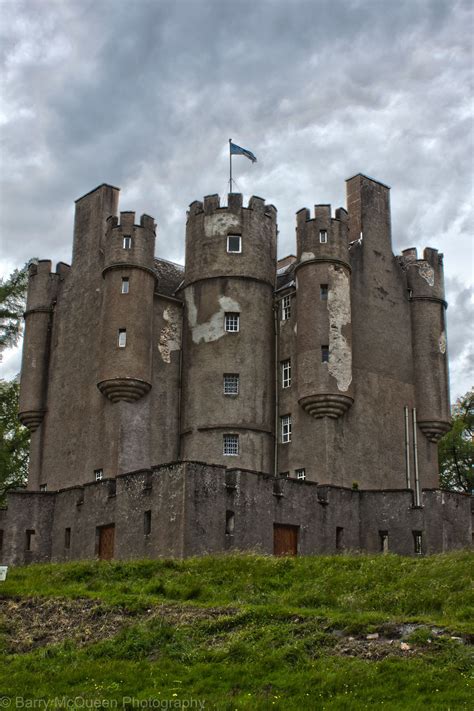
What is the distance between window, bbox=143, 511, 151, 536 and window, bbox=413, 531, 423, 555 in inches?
424

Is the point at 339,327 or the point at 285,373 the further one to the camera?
the point at 285,373

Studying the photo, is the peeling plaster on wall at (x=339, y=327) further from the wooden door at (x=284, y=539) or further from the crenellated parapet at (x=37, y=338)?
the crenellated parapet at (x=37, y=338)

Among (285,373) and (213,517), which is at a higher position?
(285,373)

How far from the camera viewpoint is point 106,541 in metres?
39.5

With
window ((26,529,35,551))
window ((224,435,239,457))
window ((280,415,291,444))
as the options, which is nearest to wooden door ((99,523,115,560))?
window ((26,529,35,551))

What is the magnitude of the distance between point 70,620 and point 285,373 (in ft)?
78.8

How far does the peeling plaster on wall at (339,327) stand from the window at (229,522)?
32.7ft

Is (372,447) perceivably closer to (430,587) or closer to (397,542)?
(397,542)

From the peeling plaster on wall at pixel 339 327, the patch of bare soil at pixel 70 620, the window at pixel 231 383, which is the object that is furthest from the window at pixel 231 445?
the patch of bare soil at pixel 70 620

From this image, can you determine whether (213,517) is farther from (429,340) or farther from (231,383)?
(429,340)

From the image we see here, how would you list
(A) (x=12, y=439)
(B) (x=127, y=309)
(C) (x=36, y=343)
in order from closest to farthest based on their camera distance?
(B) (x=127, y=309) → (C) (x=36, y=343) → (A) (x=12, y=439)

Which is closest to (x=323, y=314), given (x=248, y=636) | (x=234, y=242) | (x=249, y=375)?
(x=249, y=375)

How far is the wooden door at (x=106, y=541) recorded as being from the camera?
38.9 metres

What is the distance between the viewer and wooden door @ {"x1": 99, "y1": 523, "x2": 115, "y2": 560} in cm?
3891
